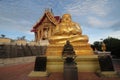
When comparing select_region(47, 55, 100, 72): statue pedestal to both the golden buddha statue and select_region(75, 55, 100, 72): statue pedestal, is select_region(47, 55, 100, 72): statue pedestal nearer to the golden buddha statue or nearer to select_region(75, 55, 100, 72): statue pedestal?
select_region(75, 55, 100, 72): statue pedestal

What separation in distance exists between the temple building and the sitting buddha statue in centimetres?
1757

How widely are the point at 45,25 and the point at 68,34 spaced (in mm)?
20278

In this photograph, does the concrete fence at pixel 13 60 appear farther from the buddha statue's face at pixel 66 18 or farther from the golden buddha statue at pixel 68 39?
the buddha statue's face at pixel 66 18

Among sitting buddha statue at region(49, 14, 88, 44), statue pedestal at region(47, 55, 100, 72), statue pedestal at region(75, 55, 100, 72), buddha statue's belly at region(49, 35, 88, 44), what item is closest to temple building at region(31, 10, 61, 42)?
sitting buddha statue at region(49, 14, 88, 44)

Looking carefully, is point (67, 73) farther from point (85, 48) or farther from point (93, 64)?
point (85, 48)

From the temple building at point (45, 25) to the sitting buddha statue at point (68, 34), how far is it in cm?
1757

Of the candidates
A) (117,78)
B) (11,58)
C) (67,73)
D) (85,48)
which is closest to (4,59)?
(11,58)

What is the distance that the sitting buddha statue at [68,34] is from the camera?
32.0 ft

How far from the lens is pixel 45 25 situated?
98.6 ft

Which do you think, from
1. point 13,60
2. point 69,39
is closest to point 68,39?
point 69,39

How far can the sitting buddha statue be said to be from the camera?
9.75 m

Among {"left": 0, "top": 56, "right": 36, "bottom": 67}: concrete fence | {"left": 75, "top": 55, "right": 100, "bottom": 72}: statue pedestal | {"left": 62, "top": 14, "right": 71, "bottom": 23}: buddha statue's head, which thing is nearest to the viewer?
{"left": 75, "top": 55, "right": 100, "bottom": 72}: statue pedestal

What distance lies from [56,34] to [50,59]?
2485mm

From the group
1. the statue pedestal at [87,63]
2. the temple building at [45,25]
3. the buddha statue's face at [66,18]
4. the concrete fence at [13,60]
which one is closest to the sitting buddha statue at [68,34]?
the buddha statue's face at [66,18]
